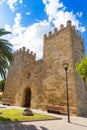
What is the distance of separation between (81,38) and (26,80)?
1021cm

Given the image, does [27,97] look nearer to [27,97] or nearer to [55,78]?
[27,97]

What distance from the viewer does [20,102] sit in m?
21.5

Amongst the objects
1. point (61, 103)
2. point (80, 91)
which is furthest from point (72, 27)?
point (61, 103)

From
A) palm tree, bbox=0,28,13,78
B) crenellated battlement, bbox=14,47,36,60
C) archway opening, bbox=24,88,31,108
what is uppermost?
crenellated battlement, bbox=14,47,36,60

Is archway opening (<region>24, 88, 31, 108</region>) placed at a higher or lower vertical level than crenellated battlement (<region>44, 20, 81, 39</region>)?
lower

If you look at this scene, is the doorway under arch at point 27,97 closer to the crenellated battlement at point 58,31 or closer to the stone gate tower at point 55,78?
the stone gate tower at point 55,78

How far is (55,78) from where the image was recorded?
17.0 m

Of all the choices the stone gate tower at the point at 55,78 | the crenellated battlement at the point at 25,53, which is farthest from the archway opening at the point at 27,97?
the crenellated battlement at the point at 25,53

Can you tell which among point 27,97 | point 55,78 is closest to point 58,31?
point 55,78

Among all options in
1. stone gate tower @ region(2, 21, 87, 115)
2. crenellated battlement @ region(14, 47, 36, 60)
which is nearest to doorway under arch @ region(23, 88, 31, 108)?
stone gate tower @ region(2, 21, 87, 115)

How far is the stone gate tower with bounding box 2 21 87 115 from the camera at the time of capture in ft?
49.6

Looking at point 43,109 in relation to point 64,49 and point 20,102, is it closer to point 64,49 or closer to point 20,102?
point 20,102

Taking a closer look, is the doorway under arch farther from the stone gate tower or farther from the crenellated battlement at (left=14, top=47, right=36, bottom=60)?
the crenellated battlement at (left=14, top=47, right=36, bottom=60)

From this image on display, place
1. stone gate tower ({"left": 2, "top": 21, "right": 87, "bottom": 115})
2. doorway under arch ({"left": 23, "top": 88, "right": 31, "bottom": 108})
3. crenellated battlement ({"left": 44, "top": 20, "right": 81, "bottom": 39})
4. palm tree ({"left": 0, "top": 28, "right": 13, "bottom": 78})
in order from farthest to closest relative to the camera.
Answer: doorway under arch ({"left": 23, "top": 88, "right": 31, "bottom": 108})
crenellated battlement ({"left": 44, "top": 20, "right": 81, "bottom": 39})
stone gate tower ({"left": 2, "top": 21, "right": 87, "bottom": 115})
palm tree ({"left": 0, "top": 28, "right": 13, "bottom": 78})
